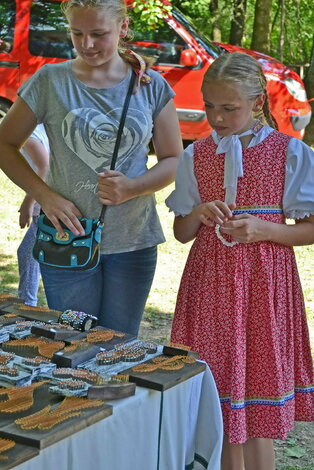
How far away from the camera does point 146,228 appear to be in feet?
9.09

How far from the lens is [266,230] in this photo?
2598 millimetres

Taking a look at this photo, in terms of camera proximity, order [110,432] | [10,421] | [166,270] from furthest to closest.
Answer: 1. [166,270]
2. [110,432]
3. [10,421]

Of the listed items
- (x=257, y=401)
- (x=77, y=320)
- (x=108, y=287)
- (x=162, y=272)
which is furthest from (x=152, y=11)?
(x=77, y=320)

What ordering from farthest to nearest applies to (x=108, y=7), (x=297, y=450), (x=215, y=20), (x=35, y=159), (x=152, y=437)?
(x=215, y=20) < (x=35, y=159) < (x=297, y=450) < (x=108, y=7) < (x=152, y=437)

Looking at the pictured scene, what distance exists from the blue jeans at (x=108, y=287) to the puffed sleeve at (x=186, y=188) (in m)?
0.17

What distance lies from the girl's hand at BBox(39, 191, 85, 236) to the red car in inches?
288

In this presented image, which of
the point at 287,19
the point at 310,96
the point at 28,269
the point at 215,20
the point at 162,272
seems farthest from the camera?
the point at 287,19

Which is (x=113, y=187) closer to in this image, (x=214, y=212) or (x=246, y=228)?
(x=214, y=212)

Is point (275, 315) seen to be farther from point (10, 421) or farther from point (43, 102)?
point (10, 421)

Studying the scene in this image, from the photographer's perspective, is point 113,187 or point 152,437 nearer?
point 152,437

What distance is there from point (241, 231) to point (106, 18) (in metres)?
0.73

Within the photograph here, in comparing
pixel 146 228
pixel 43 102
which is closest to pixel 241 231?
pixel 146 228

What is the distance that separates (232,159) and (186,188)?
18 cm

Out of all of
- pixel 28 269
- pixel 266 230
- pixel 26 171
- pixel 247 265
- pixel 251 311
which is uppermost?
pixel 26 171
